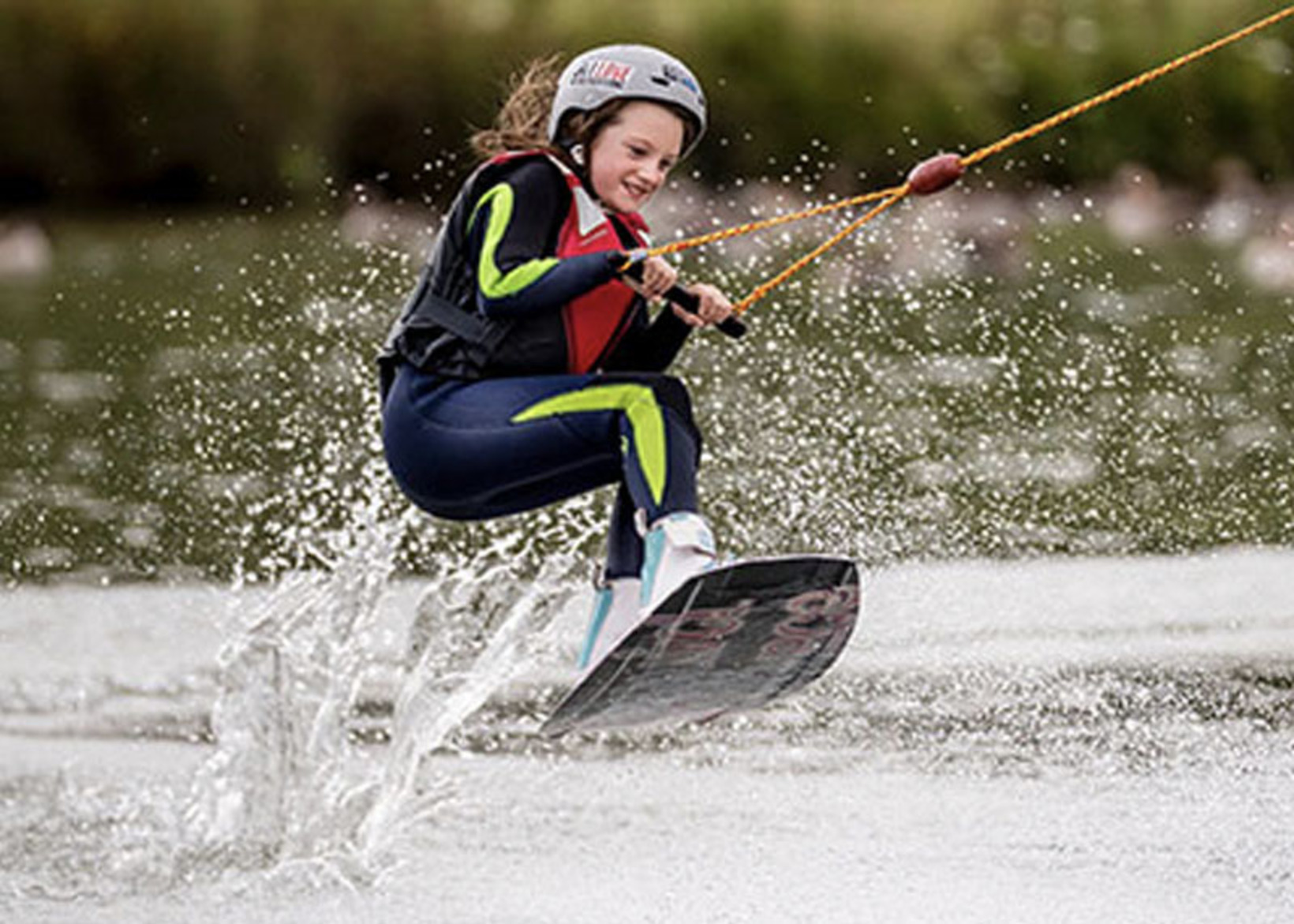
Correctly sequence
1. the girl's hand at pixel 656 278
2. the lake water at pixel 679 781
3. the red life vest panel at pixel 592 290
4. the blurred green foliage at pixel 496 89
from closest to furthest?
the girl's hand at pixel 656 278 < the red life vest panel at pixel 592 290 < the lake water at pixel 679 781 < the blurred green foliage at pixel 496 89

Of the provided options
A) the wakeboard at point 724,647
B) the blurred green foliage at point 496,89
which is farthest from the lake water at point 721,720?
the blurred green foliage at point 496,89

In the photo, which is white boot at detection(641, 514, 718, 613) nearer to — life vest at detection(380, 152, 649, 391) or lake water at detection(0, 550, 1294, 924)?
life vest at detection(380, 152, 649, 391)

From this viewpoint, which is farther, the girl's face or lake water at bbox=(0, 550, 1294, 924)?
lake water at bbox=(0, 550, 1294, 924)

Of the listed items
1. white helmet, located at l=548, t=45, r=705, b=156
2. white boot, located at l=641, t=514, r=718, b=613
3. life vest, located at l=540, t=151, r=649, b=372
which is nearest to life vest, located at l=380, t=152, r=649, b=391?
life vest, located at l=540, t=151, r=649, b=372

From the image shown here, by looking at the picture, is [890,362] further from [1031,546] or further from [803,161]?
[803,161]

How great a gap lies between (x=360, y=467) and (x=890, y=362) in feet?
9.61

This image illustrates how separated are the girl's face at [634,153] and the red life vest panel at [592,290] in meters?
0.04

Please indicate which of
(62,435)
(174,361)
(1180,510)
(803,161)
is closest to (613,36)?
(803,161)

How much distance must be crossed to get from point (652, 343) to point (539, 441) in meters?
0.36

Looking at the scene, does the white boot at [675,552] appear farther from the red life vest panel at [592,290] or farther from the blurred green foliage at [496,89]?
the blurred green foliage at [496,89]

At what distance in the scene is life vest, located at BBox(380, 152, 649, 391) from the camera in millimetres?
5516

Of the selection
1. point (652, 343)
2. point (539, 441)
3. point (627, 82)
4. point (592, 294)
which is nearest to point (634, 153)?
point (627, 82)

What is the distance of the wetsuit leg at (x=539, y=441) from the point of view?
543 centimetres

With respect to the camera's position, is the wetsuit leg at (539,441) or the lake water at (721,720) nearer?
the wetsuit leg at (539,441)
